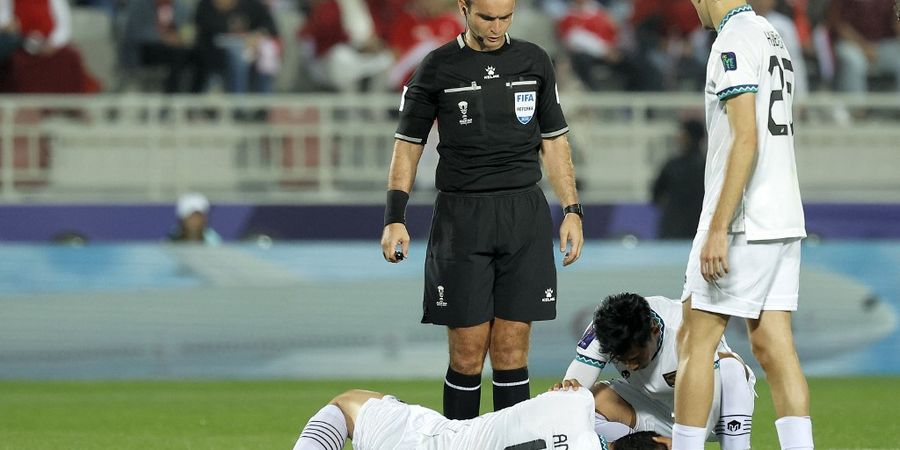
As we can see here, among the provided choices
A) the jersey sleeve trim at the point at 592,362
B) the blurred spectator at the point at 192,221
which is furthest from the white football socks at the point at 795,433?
the blurred spectator at the point at 192,221

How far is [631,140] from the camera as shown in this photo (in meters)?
15.6

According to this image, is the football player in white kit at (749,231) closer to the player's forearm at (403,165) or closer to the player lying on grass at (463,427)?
the player lying on grass at (463,427)

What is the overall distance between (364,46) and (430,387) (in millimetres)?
4908

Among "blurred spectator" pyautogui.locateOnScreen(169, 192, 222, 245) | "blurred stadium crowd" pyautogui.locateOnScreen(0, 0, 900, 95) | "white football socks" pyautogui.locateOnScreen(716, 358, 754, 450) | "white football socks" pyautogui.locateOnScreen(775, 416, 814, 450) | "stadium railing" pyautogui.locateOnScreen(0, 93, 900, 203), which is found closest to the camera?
"white football socks" pyautogui.locateOnScreen(775, 416, 814, 450)

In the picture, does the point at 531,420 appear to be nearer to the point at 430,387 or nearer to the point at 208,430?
the point at 208,430

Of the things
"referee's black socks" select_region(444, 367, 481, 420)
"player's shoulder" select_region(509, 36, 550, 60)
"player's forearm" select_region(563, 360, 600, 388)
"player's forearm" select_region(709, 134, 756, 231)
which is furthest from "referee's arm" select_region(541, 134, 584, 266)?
"player's forearm" select_region(709, 134, 756, 231)

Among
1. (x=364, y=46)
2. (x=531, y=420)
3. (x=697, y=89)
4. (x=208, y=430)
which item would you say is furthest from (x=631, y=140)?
(x=531, y=420)

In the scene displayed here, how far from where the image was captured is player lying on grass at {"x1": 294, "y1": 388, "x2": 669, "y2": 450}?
6043mm

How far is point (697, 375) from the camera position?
6.32m

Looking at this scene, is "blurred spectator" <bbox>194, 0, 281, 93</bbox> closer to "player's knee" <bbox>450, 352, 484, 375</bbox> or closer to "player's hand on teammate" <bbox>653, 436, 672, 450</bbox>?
"player's knee" <bbox>450, 352, 484, 375</bbox>

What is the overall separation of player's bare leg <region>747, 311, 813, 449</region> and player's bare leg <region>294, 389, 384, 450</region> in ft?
5.68

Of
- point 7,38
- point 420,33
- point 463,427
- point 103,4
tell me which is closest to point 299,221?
point 420,33

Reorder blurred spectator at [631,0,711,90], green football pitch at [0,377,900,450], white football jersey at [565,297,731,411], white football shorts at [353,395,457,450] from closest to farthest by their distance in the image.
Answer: white football shorts at [353,395,457,450]
white football jersey at [565,297,731,411]
green football pitch at [0,377,900,450]
blurred spectator at [631,0,711,90]

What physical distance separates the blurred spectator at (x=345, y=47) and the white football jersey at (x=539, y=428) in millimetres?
10123
